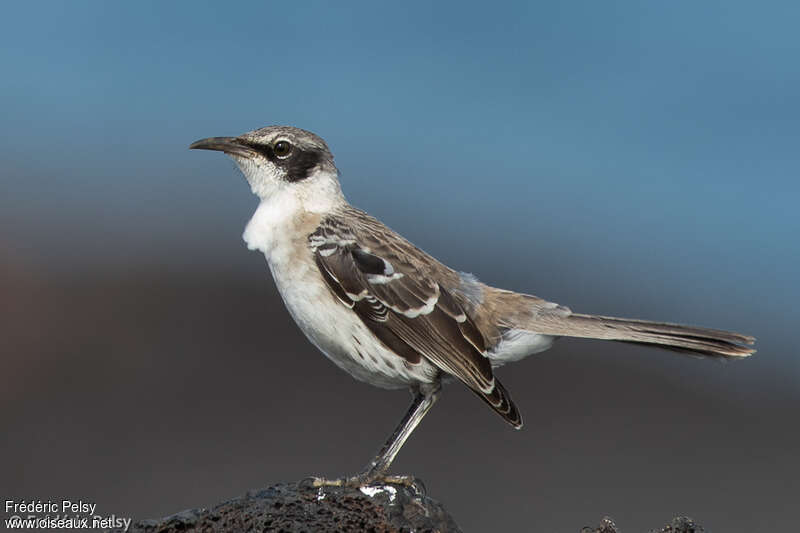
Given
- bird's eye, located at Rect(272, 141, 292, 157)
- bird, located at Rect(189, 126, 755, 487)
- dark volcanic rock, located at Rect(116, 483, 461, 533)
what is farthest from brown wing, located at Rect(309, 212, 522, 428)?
dark volcanic rock, located at Rect(116, 483, 461, 533)

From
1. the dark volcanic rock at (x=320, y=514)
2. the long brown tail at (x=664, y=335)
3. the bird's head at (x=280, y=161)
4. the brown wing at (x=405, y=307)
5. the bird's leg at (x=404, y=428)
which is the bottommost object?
the dark volcanic rock at (x=320, y=514)

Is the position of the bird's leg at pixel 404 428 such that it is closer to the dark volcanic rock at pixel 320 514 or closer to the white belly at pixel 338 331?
the white belly at pixel 338 331

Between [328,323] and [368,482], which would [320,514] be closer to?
[368,482]

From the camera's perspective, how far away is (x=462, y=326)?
8.59m

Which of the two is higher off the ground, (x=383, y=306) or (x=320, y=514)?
(x=383, y=306)

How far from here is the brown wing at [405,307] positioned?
8281 mm

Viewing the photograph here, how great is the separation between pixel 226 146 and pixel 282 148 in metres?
→ 0.51

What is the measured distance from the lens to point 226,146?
900 cm

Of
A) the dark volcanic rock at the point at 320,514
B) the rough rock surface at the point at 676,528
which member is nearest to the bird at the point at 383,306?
the dark volcanic rock at the point at 320,514

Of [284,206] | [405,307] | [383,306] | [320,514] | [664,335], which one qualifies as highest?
[664,335]

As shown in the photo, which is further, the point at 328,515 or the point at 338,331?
the point at 338,331

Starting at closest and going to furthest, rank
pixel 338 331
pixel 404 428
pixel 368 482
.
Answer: pixel 368 482
pixel 338 331
pixel 404 428

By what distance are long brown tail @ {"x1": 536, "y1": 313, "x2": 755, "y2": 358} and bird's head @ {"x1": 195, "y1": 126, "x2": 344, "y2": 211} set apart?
2.46 metres

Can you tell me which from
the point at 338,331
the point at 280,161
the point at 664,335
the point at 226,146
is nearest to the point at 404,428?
the point at 338,331
